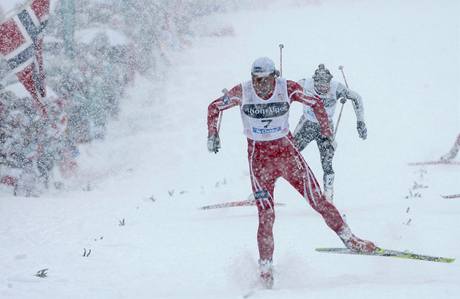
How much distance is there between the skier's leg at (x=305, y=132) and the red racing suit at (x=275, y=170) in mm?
2895

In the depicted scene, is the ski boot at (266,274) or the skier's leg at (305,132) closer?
the ski boot at (266,274)

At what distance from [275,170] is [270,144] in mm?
279

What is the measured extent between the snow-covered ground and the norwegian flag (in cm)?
282

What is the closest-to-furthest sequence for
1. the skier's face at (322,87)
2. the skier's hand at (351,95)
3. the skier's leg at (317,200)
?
1. the skier's leg at (317,200)
2. the skier's hand at (351,95)
3. the skier's face at (322,87)

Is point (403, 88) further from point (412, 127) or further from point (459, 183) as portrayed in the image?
point (459, 183)

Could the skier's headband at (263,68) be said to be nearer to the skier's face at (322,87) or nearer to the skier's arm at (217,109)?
the skier's arm at (217,109)

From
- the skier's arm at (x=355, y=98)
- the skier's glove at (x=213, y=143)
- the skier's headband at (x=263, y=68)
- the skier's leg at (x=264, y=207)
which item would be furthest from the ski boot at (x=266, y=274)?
the skier's arm at (x=355, y=98)

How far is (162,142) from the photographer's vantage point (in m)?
19.3

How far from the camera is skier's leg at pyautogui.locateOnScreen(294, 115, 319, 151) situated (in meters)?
8.34

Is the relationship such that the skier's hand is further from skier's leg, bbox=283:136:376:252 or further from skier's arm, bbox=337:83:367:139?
skier's leg, bbox=283:136:376:252

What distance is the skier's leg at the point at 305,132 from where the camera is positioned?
834 cm

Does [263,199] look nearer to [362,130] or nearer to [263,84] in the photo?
[263,84]

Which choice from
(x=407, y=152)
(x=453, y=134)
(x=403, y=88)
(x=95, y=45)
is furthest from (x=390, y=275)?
(x=403, y=88)

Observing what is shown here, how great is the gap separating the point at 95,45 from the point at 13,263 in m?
15.1
